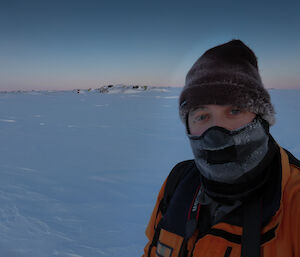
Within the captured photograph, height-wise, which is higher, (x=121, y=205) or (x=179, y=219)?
(x=179, y=219)

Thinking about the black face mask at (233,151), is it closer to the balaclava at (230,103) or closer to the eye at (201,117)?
the balaclava at (230,103)

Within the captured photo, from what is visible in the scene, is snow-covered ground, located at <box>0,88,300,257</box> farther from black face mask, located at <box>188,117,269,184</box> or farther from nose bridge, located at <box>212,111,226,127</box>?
nose bridge, located at <box>212,111,226,127</box>

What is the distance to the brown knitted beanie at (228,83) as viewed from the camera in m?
1.18

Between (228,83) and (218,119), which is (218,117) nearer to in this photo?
(218,119)

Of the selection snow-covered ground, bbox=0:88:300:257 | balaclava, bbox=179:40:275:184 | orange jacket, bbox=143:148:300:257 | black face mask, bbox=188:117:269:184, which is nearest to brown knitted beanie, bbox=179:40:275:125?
balaclava, bbox=179:40:275:184

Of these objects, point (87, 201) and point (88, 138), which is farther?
point (88, 138)

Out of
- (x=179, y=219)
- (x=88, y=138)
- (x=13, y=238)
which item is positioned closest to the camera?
(x=179, y=219)

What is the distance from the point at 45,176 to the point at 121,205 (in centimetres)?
172

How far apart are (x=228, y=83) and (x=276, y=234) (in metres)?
0.74

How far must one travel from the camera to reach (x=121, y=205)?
300 centimetres

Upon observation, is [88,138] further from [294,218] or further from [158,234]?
[294,218]

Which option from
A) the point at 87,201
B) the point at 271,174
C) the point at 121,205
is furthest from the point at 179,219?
the point at 87,201

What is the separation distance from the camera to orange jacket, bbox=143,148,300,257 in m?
0.85

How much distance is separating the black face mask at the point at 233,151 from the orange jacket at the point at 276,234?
12 centimetres
